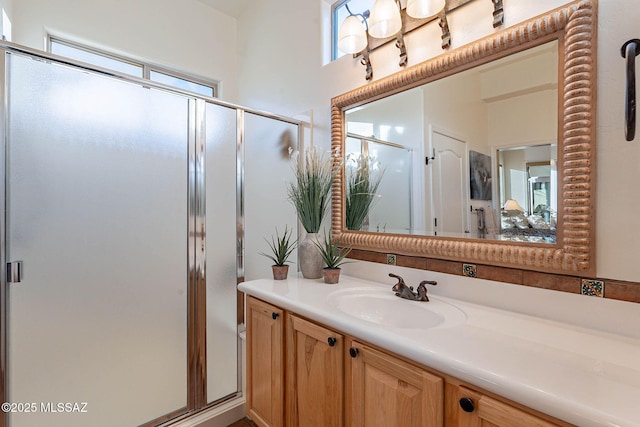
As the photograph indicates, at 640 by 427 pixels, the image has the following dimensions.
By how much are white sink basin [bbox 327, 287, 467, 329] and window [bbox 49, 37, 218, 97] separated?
4.96ft

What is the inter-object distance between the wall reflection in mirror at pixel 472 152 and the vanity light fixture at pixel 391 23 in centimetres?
20

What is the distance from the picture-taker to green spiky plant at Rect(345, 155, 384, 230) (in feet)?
5.41

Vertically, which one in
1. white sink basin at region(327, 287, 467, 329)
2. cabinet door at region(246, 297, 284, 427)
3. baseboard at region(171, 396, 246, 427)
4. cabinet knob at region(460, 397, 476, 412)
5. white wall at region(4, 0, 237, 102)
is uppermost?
white wall at region(4, 0, 237, 102)

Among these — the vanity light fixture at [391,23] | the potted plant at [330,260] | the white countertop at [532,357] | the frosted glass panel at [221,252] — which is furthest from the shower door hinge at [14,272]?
the vanity light fixture at [391,23]

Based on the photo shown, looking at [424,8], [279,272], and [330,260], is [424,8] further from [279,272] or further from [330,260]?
[279,272]

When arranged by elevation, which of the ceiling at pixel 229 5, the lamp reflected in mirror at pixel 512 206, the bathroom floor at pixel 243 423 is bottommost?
the bathroom floor at pixel 243 423

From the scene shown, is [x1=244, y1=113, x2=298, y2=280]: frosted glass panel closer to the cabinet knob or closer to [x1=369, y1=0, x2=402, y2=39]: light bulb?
[x1=369, y1=0, x2=402, y2=39]: light bulb

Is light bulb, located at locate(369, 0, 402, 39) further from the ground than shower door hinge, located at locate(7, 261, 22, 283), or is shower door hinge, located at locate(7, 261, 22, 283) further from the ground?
light bulb, located at locate(369, 0, 402, 39)

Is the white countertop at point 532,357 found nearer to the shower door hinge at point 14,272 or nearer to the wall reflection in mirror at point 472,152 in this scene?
the wall reflection in mirror at point 472,152

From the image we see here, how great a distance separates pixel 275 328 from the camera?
1.32 meters

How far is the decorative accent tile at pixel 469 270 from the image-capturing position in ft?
3.88

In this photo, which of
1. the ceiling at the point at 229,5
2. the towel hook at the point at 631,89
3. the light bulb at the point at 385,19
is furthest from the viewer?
the ceiling at the point at 229,5

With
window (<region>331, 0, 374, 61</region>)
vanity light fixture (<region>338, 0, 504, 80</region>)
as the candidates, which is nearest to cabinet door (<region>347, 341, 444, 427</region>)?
vanity light fixture (<region>338, 0, 504, 80</region>)

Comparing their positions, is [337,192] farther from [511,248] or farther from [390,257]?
→ [511,248]
